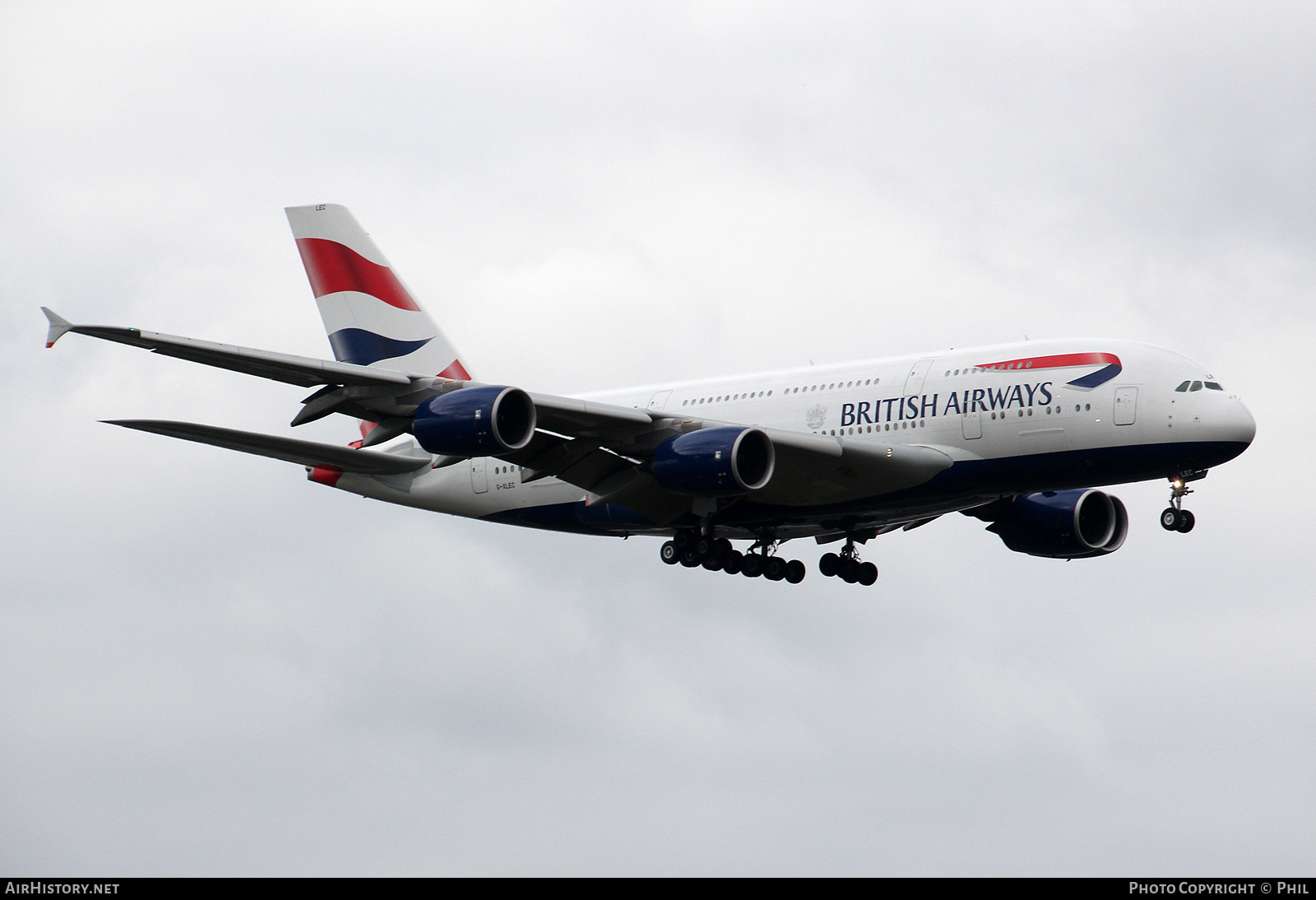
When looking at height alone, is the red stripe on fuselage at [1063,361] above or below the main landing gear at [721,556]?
above

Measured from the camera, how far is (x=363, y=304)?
43781 mm

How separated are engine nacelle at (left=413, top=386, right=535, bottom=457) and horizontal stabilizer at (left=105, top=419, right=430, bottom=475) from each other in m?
5.35

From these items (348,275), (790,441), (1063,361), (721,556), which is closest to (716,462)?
(790,441)

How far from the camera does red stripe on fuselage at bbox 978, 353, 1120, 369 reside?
33.5 meters

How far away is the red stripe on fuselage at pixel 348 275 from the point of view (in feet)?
144

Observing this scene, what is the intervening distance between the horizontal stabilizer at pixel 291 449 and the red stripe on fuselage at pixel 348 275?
17.6 feet

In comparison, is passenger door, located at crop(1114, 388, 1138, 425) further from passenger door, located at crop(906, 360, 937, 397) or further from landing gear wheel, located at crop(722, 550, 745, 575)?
landing gear wheel, located at crop(722, 550, 745, 575)

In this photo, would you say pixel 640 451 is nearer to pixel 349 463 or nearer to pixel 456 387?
pixel 456 387

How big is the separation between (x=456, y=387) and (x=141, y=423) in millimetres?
6344

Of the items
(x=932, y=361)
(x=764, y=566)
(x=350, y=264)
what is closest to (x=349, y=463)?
(x=350, y=264)

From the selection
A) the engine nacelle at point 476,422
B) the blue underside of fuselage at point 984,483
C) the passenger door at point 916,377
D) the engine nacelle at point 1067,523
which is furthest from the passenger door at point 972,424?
the engine nacelle at point 476,422

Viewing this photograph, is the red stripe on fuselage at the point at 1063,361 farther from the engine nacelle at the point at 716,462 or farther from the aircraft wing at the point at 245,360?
the aircraft wing at the point at 245,360

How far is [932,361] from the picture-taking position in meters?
35.2
